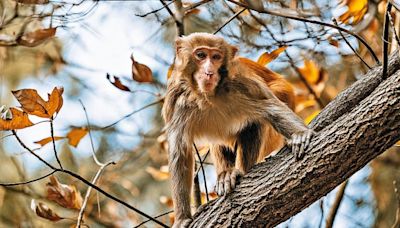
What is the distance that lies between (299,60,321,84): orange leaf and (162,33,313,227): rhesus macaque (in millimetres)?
1410

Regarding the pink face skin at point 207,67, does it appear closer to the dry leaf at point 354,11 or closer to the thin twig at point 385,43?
the dry leaf at point 354,11

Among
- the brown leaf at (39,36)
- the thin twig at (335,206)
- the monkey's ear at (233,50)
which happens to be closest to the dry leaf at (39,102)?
the brown leaf at (39,36)

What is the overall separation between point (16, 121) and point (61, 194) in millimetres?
1073

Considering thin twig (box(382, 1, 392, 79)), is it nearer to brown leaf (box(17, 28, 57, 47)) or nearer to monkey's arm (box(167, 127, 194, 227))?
monkey's arm (box(167, 127, 194, 227))

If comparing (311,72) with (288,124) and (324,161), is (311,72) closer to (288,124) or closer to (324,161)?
(288,124)

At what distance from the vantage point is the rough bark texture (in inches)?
150

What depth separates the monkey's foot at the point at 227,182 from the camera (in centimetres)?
460

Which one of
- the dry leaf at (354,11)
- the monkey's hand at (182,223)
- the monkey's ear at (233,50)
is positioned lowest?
the monkey's hand at (182,223)

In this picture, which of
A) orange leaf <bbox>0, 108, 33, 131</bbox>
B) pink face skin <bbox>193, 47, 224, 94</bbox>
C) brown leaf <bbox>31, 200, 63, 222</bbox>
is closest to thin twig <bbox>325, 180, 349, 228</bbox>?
pink face skin <bbox>193, 47, 224, 94</bbox>

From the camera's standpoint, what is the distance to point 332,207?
5.80 meters

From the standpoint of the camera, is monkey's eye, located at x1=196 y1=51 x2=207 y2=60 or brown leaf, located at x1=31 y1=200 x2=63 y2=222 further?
monkey's eye, located at x1=196 y1=51 x2=207 y2=60

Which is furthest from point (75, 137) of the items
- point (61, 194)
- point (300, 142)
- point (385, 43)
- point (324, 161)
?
point (385, 43)

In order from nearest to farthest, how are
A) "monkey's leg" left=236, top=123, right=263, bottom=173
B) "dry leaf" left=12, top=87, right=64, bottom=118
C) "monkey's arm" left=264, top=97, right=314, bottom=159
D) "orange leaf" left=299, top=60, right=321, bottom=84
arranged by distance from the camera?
"dry leaf" left=12, top=87, right=64, bottom=118 → "monkey's arm" left=264, top=97, right=314, bottom=159 → "monkey's leg" left=236, top=123, right=263, bottom=173 → "orange leaf" left=299, top=60, right=321, bottom=84

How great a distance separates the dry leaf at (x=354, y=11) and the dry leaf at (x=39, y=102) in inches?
91.6
